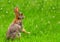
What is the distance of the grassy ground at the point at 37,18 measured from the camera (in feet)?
40.0

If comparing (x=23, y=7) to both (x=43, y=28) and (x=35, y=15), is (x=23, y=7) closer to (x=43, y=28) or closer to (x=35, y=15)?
(x=35, y=15)

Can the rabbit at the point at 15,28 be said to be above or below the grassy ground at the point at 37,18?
above

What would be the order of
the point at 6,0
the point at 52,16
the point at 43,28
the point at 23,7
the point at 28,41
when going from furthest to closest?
1. the point at 6,0
2. the point at 23,7
3. the point at 52,16
4. the point at 43,28
5. the point at 28,41

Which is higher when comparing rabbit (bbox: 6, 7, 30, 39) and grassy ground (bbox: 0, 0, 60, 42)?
rabbit (bbox: 6, 7, 30, 39)

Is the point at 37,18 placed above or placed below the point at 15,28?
below

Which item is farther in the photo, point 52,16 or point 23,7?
point 23,7

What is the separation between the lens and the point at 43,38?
1196 cm

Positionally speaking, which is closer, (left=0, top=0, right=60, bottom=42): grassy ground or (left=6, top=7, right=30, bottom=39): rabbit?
(left=6, top=7, right=30, bottom=39): rabbit

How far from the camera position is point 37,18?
14703 mm

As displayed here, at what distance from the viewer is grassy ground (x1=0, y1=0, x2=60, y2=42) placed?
12.2 m

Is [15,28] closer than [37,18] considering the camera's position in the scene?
Yes

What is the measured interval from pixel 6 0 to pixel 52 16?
3719 mm

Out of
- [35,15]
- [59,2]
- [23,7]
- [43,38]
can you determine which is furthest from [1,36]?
[59,2]

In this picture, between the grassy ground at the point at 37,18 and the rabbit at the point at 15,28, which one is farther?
the grassy ground at the point at 37,18
